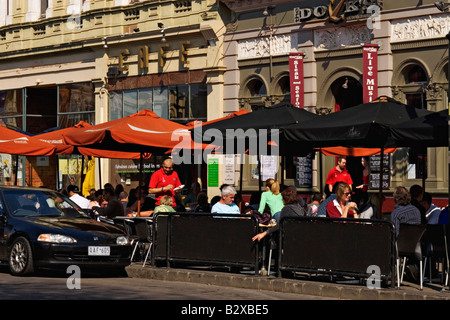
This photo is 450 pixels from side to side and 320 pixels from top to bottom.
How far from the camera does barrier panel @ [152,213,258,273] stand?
51.3 ft

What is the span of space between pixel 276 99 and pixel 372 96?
3.82 m

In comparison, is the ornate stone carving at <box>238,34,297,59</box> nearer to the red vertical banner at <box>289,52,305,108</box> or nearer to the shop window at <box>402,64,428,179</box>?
the red vertical banner at <box>289,52,305,108</box>

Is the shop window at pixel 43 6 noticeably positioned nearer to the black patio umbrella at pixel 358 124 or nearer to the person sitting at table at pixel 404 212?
the black patio umbrella at pixel 358 124

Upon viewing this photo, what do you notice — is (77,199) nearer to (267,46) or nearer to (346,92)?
(346,92)

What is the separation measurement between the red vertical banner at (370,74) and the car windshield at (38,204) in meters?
10.5

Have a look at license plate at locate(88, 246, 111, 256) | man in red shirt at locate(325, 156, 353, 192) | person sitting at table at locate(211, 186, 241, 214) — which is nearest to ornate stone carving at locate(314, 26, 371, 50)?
man in red shirt at locate(325, 156, 353, 192)

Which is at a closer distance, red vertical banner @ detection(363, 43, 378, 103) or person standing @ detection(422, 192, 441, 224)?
person standing @ detection(422, 192, 441, 224)

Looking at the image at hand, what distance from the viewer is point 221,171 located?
101ft

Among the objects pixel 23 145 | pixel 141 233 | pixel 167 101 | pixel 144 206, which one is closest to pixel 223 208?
pixel 141 233

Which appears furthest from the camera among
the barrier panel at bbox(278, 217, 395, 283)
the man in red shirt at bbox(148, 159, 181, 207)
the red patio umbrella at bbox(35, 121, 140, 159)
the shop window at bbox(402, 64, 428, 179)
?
the shop window at bbox(402, 64, 428, 179)

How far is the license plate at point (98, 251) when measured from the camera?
16.3 meters

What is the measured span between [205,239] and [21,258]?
9.62 feet

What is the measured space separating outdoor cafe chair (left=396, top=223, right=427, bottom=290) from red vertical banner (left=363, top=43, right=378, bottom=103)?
12.0 m

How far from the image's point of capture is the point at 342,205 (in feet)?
52.4
